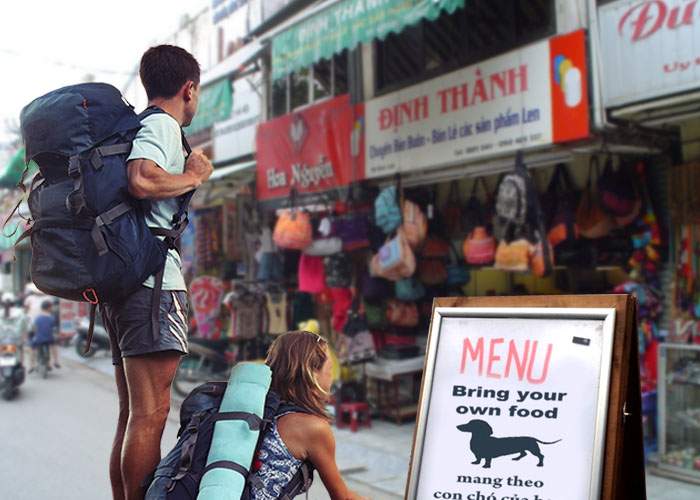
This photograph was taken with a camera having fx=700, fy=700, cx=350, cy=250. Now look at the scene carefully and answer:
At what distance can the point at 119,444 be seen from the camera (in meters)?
2.73

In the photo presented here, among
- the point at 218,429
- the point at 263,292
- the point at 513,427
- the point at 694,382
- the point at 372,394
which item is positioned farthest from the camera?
the point at 263,292

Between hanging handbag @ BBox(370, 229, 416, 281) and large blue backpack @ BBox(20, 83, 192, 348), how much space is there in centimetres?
491

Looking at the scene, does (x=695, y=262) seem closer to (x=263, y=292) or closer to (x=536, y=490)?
(x=536, y=490)

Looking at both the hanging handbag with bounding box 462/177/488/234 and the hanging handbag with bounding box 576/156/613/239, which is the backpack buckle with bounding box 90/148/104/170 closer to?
the hanging handbag with bounding box 576/156/613/239

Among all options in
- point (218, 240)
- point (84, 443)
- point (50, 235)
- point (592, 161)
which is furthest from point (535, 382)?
point (218, 240)

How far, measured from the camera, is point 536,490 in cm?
236

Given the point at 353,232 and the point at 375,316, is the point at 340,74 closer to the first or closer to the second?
the point at 353,232

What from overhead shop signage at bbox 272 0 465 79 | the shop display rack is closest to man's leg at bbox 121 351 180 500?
overhead shop signage at bbox 272 0 465 79

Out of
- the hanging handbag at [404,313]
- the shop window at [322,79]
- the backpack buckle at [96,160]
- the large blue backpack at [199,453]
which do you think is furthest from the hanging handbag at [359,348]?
the backpack buckle at [96,160]

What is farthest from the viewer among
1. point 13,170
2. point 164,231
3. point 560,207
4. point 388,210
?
point 13,170

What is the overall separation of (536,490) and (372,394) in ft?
20.3

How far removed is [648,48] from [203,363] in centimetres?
865

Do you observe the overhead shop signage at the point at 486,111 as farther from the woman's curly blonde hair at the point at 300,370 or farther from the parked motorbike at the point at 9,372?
the parked motorbike at the point at 9,372

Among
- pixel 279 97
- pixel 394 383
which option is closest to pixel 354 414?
pixel 394 383
